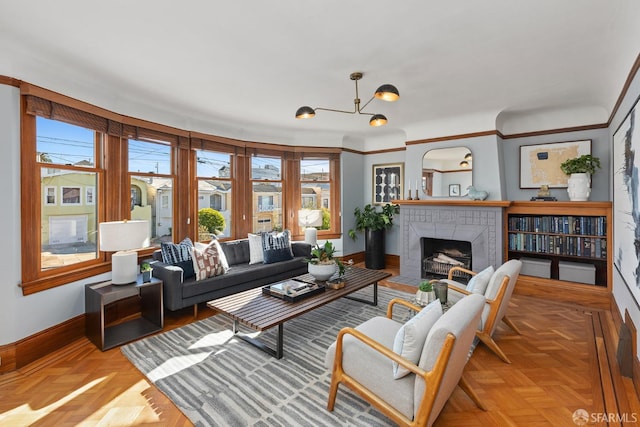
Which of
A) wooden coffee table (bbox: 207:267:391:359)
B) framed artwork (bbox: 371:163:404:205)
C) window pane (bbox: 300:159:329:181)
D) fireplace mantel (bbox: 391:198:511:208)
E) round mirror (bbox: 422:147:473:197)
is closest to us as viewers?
wooden coffee table (bbox: 207:267:391:359)

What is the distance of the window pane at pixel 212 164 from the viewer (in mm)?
4699

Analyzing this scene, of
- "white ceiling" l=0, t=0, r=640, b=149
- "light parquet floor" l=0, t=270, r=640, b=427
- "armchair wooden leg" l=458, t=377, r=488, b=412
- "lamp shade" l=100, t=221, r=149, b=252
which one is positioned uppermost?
"white ceiling" l=0, t=0, r=640, b=149

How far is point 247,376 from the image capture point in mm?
2404

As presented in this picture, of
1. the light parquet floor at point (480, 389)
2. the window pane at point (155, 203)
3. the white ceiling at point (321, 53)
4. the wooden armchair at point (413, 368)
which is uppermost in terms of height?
the white ceiling at point (321, 53)

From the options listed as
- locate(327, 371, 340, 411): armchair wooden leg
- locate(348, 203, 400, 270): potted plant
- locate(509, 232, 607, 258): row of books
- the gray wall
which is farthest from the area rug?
the gray wall

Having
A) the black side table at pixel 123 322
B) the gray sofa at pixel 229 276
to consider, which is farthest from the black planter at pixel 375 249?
the black side table at pixel 123 322

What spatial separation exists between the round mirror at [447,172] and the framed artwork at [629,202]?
1.79 metres

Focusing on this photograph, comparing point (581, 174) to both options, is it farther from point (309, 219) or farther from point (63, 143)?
point (63, 143)

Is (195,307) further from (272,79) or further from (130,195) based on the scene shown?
(272,79)

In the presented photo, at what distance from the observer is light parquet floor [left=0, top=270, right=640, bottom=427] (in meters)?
1.96

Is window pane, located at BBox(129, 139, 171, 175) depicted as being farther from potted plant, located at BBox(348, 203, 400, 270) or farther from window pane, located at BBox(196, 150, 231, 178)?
potted plant, located at BBox(348, 203, 400, 270)

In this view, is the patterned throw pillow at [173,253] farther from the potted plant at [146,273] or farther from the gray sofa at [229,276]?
the potted plant at [146,273]

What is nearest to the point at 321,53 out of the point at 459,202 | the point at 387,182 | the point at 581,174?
the point at 459,202

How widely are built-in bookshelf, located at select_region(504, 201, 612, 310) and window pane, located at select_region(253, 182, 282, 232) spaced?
3.75 m
